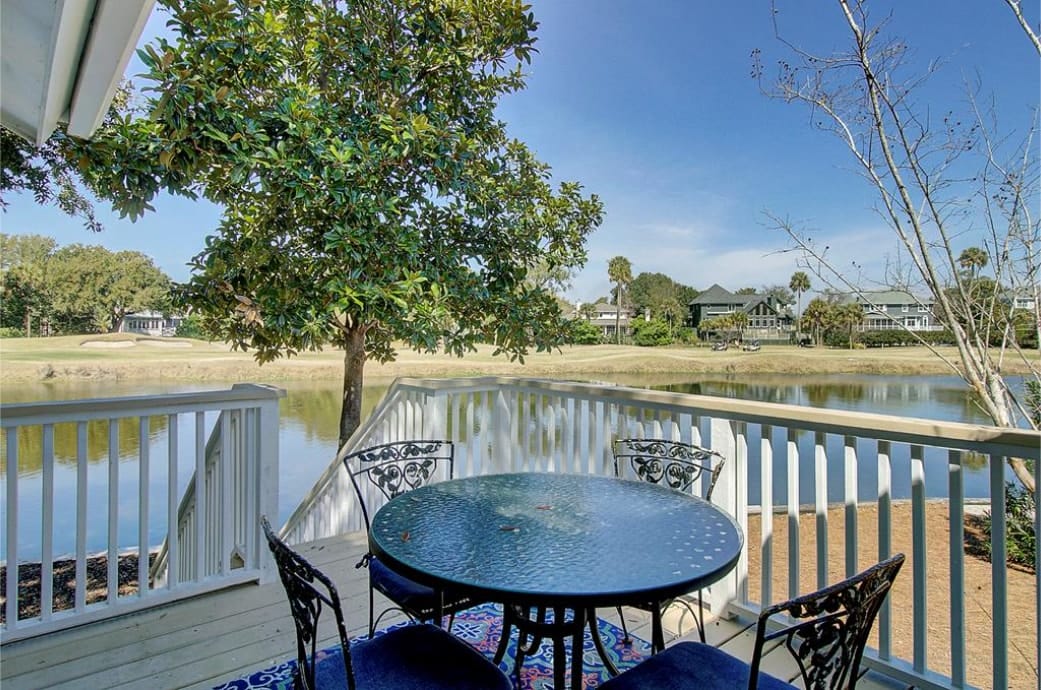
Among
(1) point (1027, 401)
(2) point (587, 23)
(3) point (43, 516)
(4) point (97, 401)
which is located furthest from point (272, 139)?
(1) point (1027, 401)

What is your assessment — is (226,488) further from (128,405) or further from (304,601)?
(304,601)

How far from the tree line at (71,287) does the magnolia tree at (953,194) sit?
5967mm

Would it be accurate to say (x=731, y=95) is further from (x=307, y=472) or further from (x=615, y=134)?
(x=307, y=472)

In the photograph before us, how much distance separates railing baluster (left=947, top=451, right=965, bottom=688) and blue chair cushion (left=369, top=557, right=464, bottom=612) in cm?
168

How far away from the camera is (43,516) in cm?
210

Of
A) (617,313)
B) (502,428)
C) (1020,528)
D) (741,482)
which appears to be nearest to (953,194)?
(1020,528)

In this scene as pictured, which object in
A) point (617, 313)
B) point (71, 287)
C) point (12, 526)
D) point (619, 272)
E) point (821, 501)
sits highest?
point (619, 272)

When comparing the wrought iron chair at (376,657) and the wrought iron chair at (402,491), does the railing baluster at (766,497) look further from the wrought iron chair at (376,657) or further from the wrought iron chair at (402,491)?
the wrought iron chair at (376,657)

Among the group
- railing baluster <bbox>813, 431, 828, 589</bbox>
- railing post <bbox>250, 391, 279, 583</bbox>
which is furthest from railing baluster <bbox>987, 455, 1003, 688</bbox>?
railing post <bbox>250, 391, 279, 583</bbox>

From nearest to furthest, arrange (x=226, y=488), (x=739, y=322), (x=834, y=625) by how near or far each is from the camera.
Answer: (x=834, y=625) < (x=226, y=488) < (x=739, y=322)

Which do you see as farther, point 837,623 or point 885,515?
point 885,515

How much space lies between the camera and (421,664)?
53.4 inches

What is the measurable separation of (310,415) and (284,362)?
0.74 meters

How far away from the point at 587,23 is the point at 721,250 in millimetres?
6610
